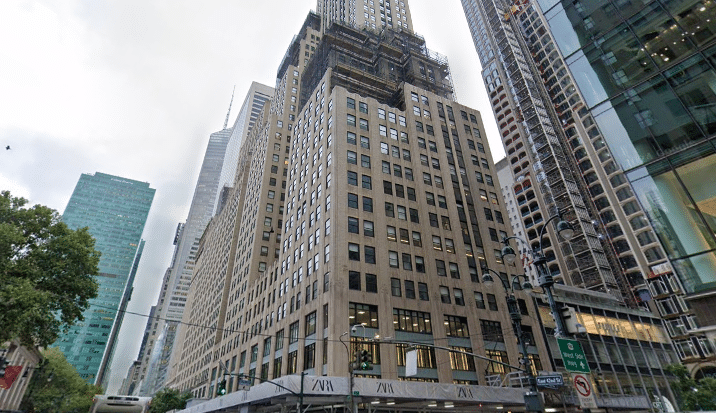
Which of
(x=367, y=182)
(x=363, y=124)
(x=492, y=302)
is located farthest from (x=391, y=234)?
(x=363, y=124)

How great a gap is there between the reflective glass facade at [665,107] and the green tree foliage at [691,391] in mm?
43336

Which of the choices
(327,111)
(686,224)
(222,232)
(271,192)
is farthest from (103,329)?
(686,224)

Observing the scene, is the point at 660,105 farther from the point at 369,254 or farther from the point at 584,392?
the point at 369,254

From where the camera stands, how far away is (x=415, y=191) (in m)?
51.3

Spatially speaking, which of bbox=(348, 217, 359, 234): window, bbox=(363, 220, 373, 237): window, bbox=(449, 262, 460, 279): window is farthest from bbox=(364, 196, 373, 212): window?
bbox=(449, 262, 460, 279): window

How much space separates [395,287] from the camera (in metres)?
42.0

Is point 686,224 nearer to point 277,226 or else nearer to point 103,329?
point 277,226

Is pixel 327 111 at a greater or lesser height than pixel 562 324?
greater

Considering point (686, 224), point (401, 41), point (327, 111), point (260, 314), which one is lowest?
point (686, 224)

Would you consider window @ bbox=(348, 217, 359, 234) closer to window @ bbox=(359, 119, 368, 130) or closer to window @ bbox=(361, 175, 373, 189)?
window @ bbox=(361, 175, 373, 189)

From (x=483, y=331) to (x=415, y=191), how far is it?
1861cm

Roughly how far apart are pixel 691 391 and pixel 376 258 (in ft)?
139

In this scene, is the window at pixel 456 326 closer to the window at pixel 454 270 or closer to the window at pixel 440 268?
the window at pixel 440 268

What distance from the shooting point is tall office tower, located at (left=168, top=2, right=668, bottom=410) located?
3725cm
